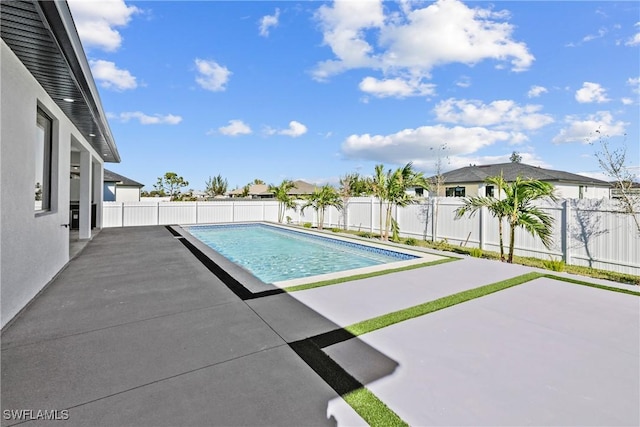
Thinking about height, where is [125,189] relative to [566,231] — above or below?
above

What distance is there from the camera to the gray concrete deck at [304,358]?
2035 millimetres

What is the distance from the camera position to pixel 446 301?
429cm

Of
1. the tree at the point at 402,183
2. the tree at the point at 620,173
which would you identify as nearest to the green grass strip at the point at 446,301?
the tree at the point at 620,173

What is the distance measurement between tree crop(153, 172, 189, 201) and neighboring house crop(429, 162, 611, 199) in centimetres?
3961

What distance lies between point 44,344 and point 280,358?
2.43 metres

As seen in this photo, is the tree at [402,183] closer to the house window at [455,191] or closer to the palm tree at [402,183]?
the palm tree at [402,183]

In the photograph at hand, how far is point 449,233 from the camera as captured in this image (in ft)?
Result: 34.4

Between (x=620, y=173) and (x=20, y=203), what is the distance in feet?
37.9

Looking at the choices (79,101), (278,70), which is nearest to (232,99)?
(278,70)

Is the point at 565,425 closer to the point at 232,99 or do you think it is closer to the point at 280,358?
the point at 280,358

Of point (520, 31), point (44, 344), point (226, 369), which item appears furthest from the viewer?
point (520, 31)

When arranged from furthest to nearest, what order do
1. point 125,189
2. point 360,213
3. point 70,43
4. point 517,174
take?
point 125,189, point 517,174, point 360,213, point 70,43
